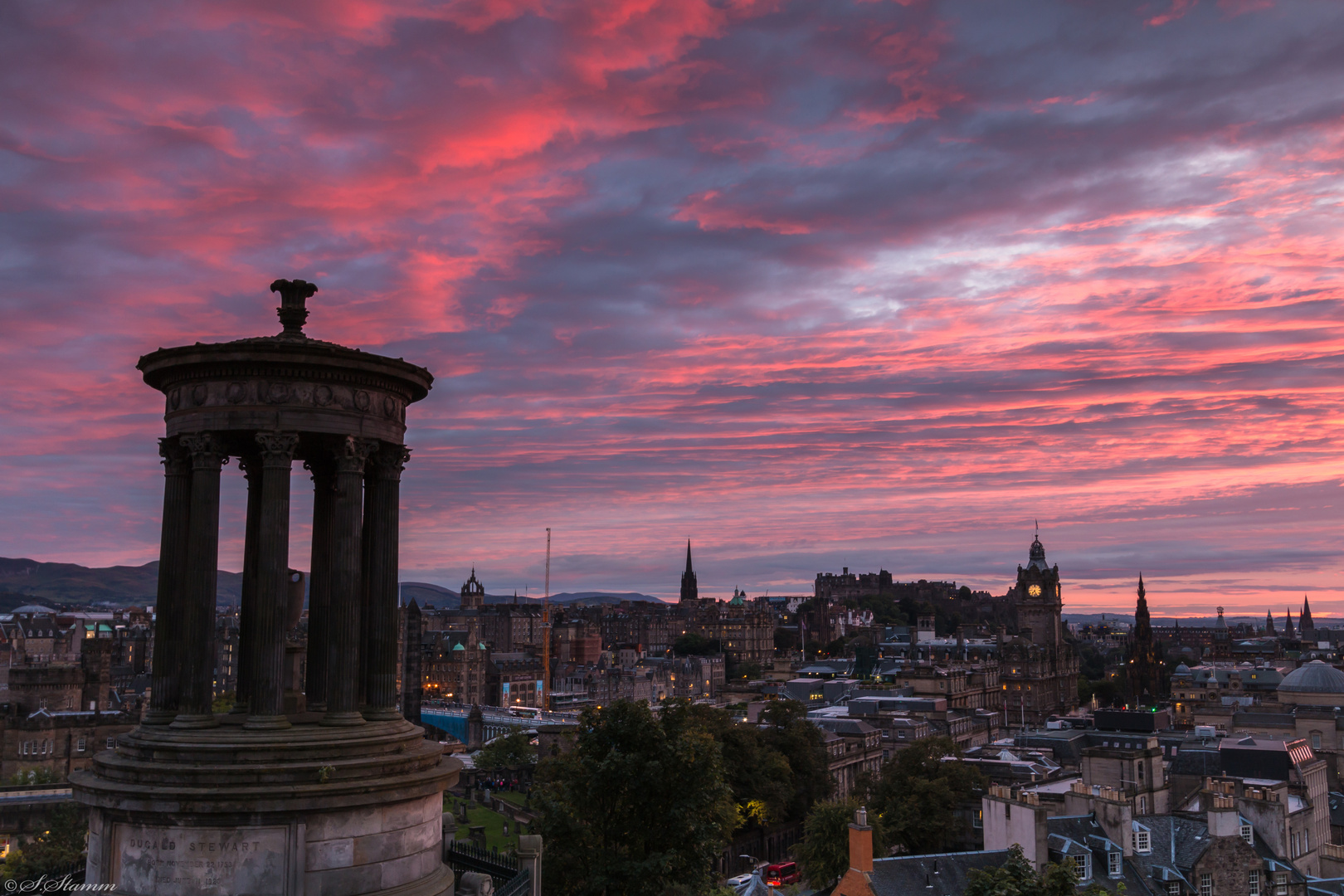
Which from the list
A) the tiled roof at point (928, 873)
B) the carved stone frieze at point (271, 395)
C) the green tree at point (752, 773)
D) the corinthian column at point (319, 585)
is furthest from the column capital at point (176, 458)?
the green tree at point (752, 773)

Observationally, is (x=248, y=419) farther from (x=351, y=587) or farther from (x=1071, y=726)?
(x=1071, y=726)

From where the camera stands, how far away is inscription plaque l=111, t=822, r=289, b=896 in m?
18.3

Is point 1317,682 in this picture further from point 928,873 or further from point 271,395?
point 271,395

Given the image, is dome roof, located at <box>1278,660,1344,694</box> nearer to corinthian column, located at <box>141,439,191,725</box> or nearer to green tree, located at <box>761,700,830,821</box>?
green tree, located at <box>761,700,830,821</box>

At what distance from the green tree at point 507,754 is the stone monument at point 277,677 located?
99798 mm

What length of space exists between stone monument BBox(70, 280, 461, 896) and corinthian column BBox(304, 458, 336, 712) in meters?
0.06

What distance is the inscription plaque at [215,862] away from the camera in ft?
60.1

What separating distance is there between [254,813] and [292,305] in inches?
419

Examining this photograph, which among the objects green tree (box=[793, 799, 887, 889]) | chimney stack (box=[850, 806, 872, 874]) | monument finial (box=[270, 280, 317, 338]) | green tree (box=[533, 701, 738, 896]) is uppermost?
monument finial (box=[270, 280, 317, 338])

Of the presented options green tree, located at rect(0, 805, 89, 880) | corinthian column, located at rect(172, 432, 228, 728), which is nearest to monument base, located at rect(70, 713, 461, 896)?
corinthian column, located at rect(172, 432, 228, 728)

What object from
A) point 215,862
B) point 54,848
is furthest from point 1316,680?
point 215,862

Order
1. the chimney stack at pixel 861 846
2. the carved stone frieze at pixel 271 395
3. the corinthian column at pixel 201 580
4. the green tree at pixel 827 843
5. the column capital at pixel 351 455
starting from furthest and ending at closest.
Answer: the green tree at pixel 827 843 < the chimney stack at pixel 861 846 < the column capital at pixel 351 455 < the carved stone frieze at pixel 271 395 < the corinthian column at pixel 201 580

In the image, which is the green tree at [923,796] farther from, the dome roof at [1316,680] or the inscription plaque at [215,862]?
the dome roof at [1316,680]

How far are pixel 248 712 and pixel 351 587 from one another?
312 cm
